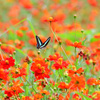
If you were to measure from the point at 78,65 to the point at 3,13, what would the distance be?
459cm

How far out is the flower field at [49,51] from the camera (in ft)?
6.06

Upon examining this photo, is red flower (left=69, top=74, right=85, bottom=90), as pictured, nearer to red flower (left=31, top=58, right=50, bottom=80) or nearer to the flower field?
the flower field

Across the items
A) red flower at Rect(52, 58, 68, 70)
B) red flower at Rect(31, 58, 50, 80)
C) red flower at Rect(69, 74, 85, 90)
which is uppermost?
red flower at Rect(52, 58, 68, 70)

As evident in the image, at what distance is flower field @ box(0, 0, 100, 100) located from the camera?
185 centimetres

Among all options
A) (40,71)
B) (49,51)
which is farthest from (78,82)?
(49,51)

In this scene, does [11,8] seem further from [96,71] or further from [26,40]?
[96,71]

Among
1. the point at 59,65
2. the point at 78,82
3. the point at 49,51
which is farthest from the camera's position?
the point at 49,51

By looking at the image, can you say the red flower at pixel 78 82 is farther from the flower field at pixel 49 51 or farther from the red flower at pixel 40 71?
the red flower at pixel 40 71

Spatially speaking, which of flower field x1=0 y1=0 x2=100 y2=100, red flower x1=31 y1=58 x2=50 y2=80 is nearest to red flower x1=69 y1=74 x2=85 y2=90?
flower field x1=0 y1=0 x2=100 y2=100

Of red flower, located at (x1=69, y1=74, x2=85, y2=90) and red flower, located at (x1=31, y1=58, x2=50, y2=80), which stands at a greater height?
red flower, located at (x1=31, y1=58, x2=50, y2=80)

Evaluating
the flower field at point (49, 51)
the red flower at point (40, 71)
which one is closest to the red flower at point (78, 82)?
the flower field at point (49, 51)

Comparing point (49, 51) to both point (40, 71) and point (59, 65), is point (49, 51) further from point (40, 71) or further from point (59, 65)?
point (40, 71)

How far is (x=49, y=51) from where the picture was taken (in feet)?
11.1

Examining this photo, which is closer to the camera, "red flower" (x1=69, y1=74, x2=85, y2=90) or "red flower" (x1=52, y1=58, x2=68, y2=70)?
"red flower" (x1=69, y1=74, x2=85, y2=90)
